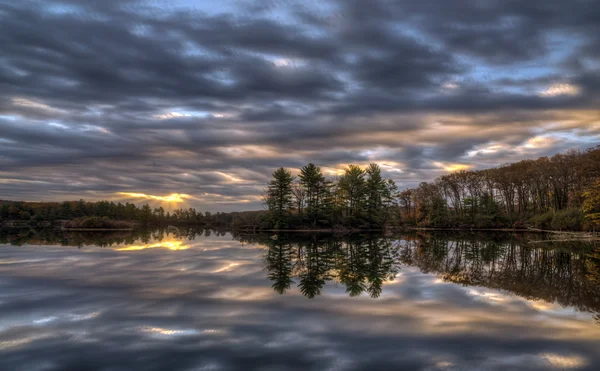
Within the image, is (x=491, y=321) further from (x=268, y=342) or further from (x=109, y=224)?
(x=109, y=224)

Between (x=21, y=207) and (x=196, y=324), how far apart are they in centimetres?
15477

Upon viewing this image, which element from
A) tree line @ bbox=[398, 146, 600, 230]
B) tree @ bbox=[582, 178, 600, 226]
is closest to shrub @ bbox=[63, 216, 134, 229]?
tree line @ bbox=[398, 146, 600, 230]

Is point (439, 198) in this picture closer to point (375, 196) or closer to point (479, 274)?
point (375, 196)

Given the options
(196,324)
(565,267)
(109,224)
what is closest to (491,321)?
(196,324)

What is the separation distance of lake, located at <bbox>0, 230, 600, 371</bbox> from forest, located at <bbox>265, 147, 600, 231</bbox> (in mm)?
53797

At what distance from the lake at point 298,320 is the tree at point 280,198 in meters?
52.4

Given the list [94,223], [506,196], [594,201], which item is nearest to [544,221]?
[506,196]

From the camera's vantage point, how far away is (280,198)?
70500 millimetres

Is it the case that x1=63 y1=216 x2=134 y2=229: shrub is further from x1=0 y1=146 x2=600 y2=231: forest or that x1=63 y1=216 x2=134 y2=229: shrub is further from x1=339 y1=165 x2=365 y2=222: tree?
x1=339 y1=165 x2=365 y2=222: tree

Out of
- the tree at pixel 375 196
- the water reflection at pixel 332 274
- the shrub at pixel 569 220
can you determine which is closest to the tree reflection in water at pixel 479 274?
the water reflection at pixel 332 274

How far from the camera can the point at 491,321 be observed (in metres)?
9.31

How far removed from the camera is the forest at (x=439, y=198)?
67662 millimetres

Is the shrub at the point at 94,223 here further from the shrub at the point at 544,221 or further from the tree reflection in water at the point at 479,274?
the shrub at the point at 544,221

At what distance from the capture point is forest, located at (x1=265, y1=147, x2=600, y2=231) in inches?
2664
